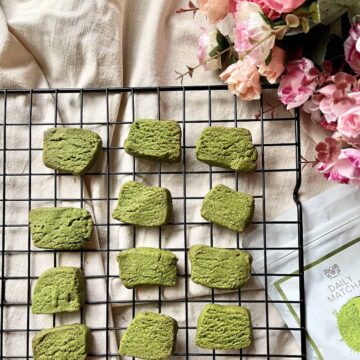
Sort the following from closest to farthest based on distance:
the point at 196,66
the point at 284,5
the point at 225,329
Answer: the point at 284,5 → the point at 225,329 → the point at 196,66

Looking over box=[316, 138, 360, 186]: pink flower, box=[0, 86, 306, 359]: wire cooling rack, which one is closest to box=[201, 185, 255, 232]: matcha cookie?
box=[0, 86, 306, 359]: wire cooling rack

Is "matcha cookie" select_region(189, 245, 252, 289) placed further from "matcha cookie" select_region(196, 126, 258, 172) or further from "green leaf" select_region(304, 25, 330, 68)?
"green leaf" select_region(304, 25, 330, 68)

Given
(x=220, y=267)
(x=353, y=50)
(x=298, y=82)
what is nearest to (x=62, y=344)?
(x=220, y=267)

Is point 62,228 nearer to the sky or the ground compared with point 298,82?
nearer to the ground

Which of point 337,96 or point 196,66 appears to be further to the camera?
point 196,66

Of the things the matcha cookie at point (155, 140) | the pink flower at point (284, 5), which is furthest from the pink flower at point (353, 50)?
the matcha cookie at point (155, 140)

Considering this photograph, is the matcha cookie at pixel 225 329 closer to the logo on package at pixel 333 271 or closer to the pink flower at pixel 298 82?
the logo on package at pixel 333 271

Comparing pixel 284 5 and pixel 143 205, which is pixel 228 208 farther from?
pixel 284 5

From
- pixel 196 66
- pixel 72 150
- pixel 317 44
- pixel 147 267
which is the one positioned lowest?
pixel 147 267
